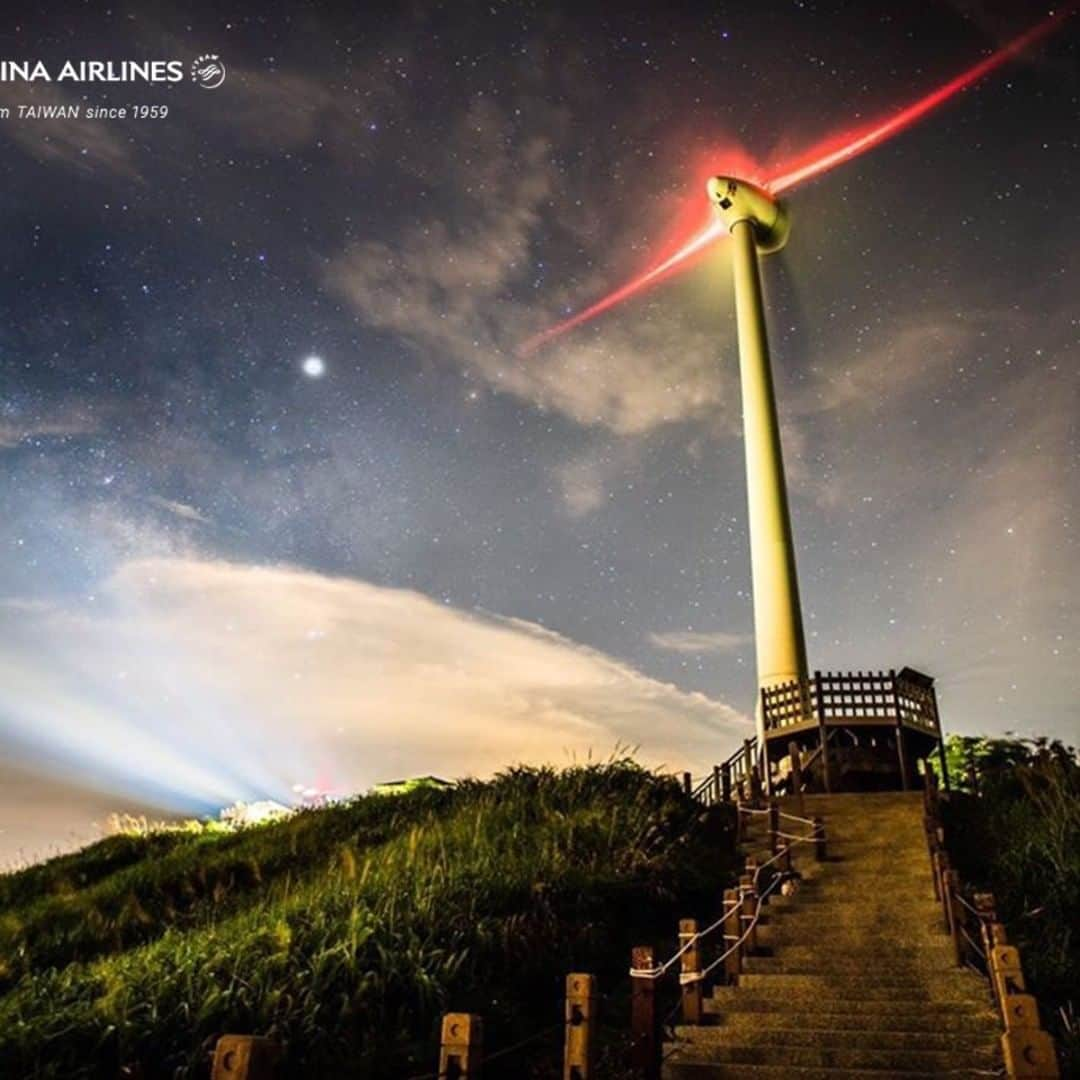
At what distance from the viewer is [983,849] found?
14.4 metres

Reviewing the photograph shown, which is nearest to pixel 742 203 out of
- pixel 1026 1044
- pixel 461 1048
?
pixel 1026 1044

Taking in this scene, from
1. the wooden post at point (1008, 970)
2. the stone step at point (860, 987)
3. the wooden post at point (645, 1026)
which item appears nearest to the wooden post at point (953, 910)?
the stone step at point (860, 987)

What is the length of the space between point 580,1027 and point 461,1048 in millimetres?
1501

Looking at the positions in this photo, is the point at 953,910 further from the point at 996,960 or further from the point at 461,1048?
the point at 461,1048

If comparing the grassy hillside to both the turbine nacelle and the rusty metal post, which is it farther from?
the turbine nacelle

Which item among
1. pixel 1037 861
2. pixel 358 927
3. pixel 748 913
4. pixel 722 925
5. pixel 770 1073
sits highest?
pixel 1037 861

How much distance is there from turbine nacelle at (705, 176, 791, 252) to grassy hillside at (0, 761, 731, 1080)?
999 inches

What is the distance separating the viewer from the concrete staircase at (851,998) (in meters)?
7.91

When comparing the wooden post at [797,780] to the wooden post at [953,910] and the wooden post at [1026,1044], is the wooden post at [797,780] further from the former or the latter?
the wooden post at [1026,1044]

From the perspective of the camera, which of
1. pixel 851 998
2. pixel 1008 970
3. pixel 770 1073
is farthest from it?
pixel 851 998

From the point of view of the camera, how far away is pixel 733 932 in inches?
405

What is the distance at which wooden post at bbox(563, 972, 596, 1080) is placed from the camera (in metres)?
5.82

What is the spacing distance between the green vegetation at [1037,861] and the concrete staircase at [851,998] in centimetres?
73

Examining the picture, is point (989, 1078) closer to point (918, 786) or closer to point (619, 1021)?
point (619, 1021)
